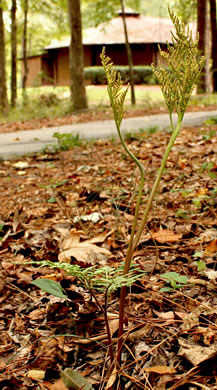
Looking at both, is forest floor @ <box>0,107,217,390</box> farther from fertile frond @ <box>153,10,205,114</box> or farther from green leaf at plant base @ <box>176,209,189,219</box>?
fertile frond @ <box>153,10,205,114</box>

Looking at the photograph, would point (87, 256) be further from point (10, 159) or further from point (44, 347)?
point (10, 159)

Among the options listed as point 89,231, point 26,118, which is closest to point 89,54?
point 26,118

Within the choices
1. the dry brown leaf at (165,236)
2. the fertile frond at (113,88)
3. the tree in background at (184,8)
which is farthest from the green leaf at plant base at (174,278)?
the tree in background at (184,8)

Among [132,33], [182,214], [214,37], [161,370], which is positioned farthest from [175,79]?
[132,33]

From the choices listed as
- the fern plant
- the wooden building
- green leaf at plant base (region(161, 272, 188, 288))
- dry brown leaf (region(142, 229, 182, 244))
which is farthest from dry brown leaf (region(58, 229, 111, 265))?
the wooden building

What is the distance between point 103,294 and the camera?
1.60 m

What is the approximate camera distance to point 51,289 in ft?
3.61

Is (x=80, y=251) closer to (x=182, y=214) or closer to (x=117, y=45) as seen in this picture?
(x=182, y=214)

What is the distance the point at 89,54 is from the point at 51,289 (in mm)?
33913

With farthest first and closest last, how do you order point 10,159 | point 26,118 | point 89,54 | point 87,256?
1. point 89,54
2. point 26,118
3. point 10,159
4. point 87,256

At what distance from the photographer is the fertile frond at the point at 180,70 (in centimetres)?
100

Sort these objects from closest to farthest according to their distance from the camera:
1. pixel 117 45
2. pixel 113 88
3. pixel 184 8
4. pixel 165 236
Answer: pixel 113 88 → pixel 165 236 → pixel 184 8 → pixel 117 45

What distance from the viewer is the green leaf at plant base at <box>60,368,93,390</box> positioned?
1058 mm

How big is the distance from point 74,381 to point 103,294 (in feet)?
1.80
